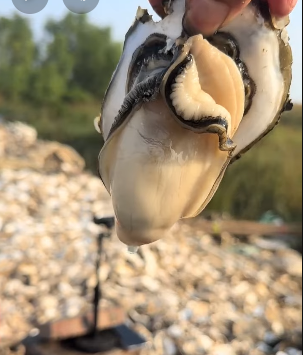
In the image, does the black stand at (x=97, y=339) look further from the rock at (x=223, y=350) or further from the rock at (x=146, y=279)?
the rock at (x=223, y=350)

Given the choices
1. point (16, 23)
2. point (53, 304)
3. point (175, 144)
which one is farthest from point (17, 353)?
point (16, 23)

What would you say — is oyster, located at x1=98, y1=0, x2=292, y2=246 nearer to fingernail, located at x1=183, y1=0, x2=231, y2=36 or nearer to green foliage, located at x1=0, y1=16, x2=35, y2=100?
fingernail, located at x1=183, y1=0, x2=231, y2=36

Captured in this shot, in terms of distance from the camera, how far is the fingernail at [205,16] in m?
0.19

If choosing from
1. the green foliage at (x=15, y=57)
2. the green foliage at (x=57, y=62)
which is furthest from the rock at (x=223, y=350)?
the green foliage at (x=15, y=57)

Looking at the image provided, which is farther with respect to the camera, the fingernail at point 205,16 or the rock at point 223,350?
the rock at point 223,350

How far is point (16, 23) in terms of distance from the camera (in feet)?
12.6

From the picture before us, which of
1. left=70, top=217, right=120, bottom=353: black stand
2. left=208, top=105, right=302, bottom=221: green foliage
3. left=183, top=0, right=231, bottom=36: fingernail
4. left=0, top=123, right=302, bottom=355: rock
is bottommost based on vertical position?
left=208, top=105, right=302, bottom=221: green foliage

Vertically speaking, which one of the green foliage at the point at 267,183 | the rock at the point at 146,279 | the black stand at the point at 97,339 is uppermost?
the black stand at the point at 97,339

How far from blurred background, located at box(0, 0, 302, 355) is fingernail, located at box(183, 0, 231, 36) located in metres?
0.28

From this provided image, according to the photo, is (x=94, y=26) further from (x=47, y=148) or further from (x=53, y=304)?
(x=53, y=304)

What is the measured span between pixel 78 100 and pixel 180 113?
146 inches

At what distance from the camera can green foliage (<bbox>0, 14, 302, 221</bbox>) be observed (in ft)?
10.5

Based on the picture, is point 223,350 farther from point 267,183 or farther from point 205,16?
point 267,183

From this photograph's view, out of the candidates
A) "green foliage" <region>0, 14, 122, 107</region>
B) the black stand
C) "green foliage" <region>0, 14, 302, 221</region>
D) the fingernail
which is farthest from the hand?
"green foliage" <region>0, 14, 122, 107</region>
